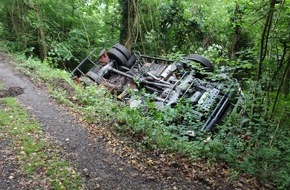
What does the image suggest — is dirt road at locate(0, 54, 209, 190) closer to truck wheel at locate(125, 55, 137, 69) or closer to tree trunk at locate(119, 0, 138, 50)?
truck wheel at locate(125, 55, 137, 69)

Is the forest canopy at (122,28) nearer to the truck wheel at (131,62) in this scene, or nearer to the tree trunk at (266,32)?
the truck wheel at (131,62)

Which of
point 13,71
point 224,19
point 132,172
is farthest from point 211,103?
point 224,19

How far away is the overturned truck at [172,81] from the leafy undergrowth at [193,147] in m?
0.92

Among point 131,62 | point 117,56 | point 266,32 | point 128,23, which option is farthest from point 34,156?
point 128,23

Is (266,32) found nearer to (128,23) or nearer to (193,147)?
(193,147)

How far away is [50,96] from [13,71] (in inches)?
110

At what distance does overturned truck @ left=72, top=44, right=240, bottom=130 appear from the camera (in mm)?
7137

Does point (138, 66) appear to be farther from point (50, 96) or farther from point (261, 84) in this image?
point (261, 84)

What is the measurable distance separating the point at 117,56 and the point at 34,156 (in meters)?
6.42

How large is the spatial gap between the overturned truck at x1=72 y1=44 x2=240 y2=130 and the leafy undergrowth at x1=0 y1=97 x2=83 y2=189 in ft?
7.73

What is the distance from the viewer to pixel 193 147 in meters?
5.03

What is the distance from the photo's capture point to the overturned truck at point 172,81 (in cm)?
714

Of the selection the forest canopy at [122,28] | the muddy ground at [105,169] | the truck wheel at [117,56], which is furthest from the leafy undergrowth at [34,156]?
the forest canopy at [122,28]

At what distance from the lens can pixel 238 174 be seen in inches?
180
